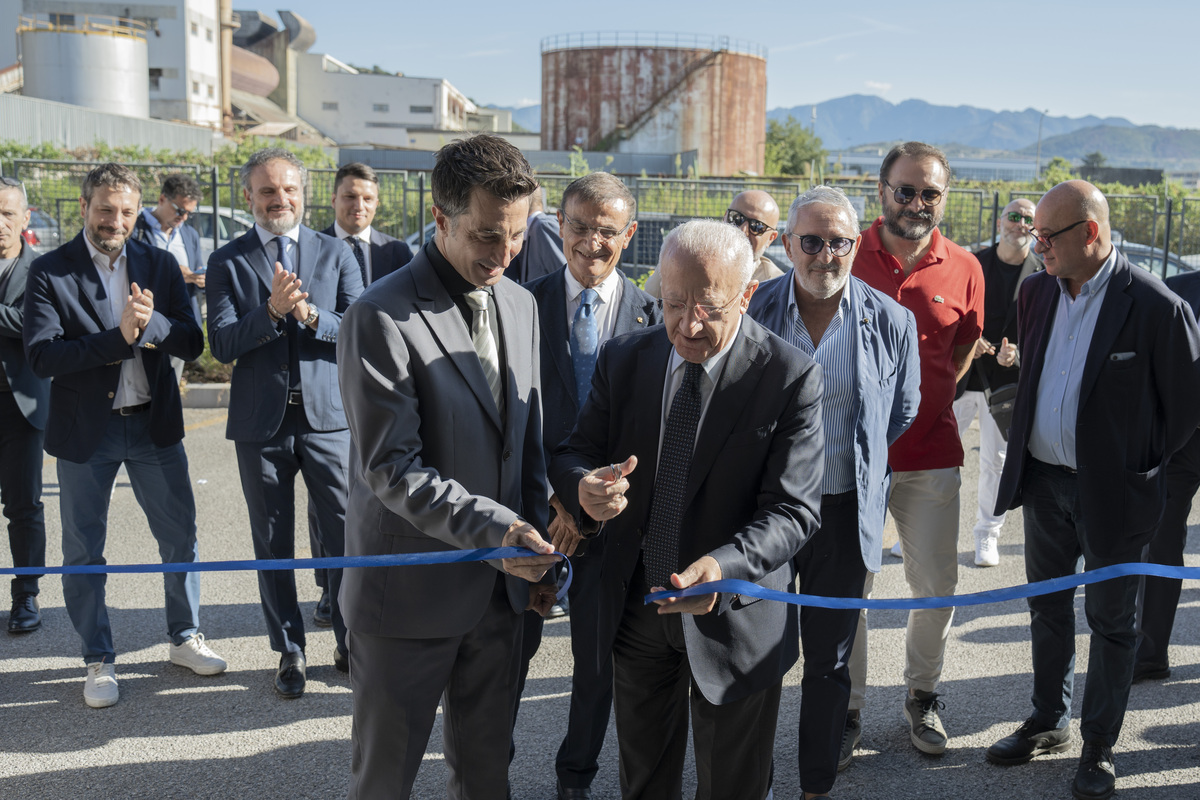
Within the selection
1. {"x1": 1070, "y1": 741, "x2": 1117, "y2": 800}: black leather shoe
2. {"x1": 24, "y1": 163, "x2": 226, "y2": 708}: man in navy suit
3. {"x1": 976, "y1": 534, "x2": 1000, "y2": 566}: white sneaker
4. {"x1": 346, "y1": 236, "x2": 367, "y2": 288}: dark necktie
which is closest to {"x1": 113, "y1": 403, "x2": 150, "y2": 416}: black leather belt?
{"x1": 24, "y1": 163, "x2": 226, "y2": 708}: man in navy suit

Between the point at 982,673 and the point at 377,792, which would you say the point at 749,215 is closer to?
the point at 982,673

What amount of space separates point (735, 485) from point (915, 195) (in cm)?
189

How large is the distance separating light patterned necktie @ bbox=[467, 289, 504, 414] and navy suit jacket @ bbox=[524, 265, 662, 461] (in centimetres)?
106

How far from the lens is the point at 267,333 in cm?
409

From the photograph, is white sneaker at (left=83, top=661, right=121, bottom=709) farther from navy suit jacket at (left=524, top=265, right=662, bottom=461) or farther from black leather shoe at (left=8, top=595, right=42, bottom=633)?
navy suit jacket at (left=524, top=265, right=662, bottom=461)

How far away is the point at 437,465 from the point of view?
258 centimetres

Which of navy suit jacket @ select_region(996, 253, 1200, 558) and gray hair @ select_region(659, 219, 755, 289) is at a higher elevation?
gray hair @ select_region(659, 219, 755, 289)

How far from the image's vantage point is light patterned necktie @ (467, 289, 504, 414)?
2.67 metres

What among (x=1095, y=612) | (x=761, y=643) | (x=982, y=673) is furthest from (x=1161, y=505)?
(x=761, y=643)

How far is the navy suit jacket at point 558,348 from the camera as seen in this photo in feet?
12.4

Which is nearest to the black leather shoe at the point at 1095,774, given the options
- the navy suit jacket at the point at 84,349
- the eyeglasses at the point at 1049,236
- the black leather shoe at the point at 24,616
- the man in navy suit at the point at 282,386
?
the eyeglasses at the point at 1049,236

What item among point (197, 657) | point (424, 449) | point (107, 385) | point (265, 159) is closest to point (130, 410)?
point (107, 385)

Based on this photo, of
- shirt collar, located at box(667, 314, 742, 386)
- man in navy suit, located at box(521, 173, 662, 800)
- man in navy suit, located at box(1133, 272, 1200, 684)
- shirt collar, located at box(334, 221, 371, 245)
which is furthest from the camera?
shirt collar, located at box(334, 221, 371, 245)

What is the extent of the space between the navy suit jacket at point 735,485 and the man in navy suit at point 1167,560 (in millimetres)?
2580
